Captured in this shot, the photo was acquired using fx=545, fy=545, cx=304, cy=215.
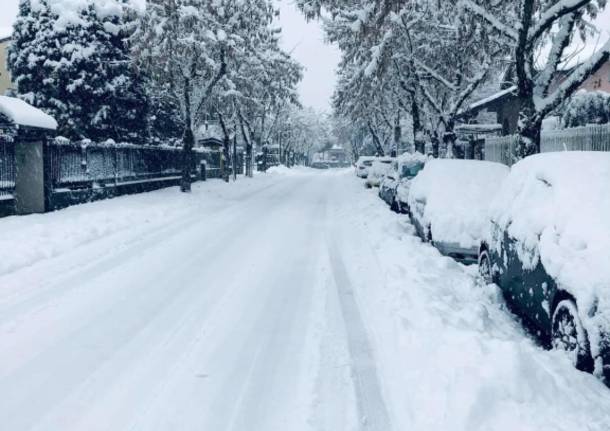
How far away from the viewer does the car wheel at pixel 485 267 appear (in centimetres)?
758

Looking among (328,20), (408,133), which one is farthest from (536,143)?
(408,133)

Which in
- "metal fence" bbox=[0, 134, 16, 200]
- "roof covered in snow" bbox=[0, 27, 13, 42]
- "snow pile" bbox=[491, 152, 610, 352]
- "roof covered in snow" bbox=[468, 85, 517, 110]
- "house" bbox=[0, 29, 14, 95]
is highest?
"roof covered in snow" bbox=[0, 27, 13, 42]

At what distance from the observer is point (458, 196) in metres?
10.3

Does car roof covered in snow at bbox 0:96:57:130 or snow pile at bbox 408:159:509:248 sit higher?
car roof covered in snow at bbox 0:96:57:130

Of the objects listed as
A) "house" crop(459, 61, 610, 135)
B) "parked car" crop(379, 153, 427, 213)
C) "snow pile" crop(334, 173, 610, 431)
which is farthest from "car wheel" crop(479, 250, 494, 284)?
"house" crop(459, 61, 610, 135)

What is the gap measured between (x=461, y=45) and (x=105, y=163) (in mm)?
13507

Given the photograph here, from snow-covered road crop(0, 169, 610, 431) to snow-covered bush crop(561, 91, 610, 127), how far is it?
64.2 ft

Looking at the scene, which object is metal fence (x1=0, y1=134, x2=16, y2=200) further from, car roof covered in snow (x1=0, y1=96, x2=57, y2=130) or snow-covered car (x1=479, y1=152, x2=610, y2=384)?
→ snow-covered car (x1=479, y1=152, x2=610, y2=384)

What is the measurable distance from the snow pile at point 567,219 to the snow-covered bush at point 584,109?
20.9 m

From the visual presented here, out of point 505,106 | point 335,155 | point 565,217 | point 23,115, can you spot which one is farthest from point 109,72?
point 335,155

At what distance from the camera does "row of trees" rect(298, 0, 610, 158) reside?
12102 millimetres

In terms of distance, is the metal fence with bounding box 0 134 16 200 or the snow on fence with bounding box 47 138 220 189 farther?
the snow on fence with bounding box 47 138 220 189

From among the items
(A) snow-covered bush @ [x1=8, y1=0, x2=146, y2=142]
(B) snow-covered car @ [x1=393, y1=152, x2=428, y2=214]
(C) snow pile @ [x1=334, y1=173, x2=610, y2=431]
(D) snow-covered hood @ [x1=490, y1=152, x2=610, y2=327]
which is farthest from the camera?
(A) snow-covered bush @ [x1=8, y1=0, x2=146, y2=142]

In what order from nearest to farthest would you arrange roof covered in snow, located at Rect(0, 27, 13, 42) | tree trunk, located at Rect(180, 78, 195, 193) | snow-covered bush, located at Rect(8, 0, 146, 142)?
tree trunk, located at Rect(180, 78, 195, 193) → snow-covered bush, located at Rect(8, 0, 146, 142) → roof covered in snow, located at Rect(0, 27, 13, 42)
